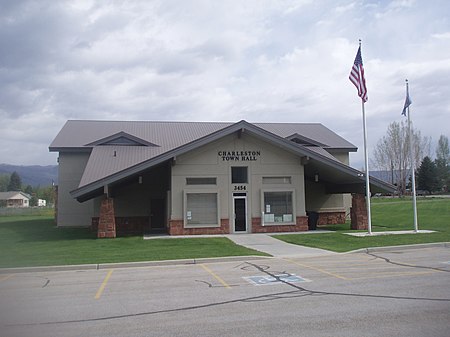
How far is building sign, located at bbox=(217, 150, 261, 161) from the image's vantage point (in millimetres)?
25172

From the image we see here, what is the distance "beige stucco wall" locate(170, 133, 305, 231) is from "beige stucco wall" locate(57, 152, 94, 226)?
10253 mm

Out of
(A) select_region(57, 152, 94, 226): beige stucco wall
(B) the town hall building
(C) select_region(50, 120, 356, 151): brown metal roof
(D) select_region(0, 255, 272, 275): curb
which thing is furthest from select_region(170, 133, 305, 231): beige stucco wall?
(A) select_region(57, 152, 94, 226): beige stucco wall

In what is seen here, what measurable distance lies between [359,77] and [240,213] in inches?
363

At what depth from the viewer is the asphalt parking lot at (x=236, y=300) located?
6.78 meters

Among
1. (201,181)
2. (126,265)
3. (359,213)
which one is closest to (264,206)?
(201,181)

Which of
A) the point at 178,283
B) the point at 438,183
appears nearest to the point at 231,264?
the point at 178,283

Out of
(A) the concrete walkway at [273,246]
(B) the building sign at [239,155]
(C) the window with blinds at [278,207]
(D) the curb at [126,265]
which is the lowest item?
(D) the curb at [126,265]

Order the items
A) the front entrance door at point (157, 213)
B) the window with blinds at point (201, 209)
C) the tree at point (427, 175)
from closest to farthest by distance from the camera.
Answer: the window with blinds at point (201, 209) → the front entrance door at point (157, 213) → the tree at point (427, 175)

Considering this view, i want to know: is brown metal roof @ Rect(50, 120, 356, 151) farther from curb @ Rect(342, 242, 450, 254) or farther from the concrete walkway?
curb @ Rect(342, 242, 450, 254)

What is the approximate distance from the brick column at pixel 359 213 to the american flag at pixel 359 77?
6585 mm

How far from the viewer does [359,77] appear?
2225 cm

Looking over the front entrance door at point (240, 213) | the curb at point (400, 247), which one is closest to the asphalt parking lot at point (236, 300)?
the curb at point (400, 247)

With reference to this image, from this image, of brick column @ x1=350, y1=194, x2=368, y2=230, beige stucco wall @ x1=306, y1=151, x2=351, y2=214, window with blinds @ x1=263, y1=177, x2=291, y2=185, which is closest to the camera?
window with blinds @ x1=263, y1=177, x2=291, y2=185

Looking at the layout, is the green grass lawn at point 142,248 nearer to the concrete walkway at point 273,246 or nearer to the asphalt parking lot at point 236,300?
the concrete walkway at point 273,246
